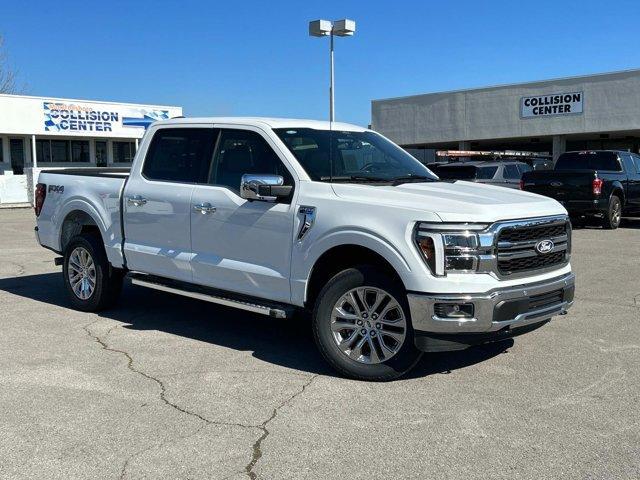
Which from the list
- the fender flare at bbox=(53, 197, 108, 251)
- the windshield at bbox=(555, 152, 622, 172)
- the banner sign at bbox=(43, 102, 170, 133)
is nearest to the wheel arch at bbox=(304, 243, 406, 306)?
the fender flare at bbox=(53, 197, 108, 251)

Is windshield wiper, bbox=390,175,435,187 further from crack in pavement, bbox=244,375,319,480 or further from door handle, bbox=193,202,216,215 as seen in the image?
crack in pavement, bbox=244,375,319,480

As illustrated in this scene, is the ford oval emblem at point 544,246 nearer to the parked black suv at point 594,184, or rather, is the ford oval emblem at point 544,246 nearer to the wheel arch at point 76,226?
the wheel arch at point 76,226

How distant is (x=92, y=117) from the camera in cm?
3825

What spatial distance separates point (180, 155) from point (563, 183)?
1208cm

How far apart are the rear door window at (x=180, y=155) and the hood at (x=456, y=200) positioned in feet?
5.13

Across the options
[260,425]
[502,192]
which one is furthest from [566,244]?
[260,425]

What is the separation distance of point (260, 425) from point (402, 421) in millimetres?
894

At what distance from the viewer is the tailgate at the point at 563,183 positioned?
16123mm

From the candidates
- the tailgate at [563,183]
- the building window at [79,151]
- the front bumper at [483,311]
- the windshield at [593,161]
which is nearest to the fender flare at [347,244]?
the front bumper at [483,311]

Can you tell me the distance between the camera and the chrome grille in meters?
4.88

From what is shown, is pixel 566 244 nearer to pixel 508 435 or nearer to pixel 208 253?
pixel 508 435

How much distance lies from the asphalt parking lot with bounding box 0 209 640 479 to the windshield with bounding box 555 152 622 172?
35.8 feet

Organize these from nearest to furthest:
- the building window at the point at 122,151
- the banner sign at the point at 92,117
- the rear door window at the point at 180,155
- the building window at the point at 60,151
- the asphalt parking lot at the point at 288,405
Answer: the asphalt parking lot at the point at 288,405 < the rear door window at the point at 180,155 < the banner sign at the point at 92,117 < the building window at the point at 60,151 < the building window at the point at 122,151

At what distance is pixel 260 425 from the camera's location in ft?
14.0
